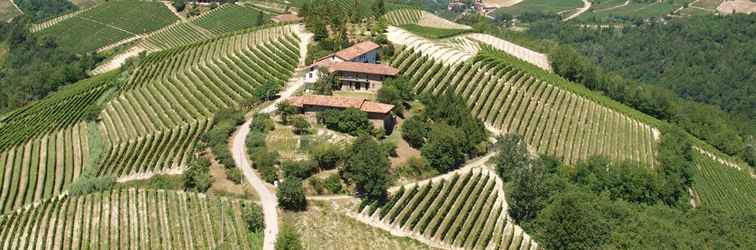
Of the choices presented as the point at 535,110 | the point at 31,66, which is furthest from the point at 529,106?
the point at 31,66

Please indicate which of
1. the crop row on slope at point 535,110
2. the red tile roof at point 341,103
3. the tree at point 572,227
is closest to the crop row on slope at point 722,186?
the crop row on slope at point 535,110

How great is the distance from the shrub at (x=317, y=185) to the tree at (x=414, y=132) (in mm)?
13789

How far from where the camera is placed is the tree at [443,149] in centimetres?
6962

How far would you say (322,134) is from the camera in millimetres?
71250

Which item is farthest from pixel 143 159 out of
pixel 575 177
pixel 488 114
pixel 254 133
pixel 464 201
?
pixel 575 177

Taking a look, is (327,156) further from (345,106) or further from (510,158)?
(510,158)

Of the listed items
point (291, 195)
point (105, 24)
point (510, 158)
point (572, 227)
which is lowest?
point (105, 24)

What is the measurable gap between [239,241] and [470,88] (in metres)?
44.8

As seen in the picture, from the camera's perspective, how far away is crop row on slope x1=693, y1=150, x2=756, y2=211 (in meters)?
91.9

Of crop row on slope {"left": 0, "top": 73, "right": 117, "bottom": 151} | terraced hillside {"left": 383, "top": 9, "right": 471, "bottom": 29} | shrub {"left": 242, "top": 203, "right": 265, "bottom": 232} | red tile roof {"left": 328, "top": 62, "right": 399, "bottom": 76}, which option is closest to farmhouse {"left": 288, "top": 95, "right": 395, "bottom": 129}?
red tile roof {"left": 328, "top": 62, "right": 399, "bottom": 76}

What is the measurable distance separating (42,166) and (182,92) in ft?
60.7

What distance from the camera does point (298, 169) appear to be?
6316 cm

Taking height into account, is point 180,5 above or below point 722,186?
above

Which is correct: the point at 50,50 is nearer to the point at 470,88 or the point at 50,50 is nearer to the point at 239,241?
the point at 470,88
